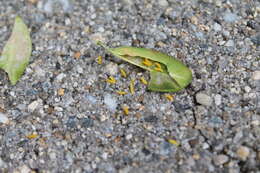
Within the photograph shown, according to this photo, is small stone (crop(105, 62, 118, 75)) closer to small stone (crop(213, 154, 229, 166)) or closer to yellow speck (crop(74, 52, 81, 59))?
yellow speck (crop(74, 52, 81, 59))

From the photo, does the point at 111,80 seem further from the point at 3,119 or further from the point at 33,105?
the point at 3,119

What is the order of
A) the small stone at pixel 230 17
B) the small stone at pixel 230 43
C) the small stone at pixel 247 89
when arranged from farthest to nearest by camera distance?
the small stone at pixel 230 17, the small stone at pixel 230 43, the small stone at pixel 247 89

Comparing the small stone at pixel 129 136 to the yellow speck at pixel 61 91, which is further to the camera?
the yellow speck at pixel 61 91

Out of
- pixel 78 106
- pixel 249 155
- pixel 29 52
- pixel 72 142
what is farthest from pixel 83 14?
pixel 249 155

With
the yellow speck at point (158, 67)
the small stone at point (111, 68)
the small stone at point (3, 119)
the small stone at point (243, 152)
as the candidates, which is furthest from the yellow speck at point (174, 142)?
the small stone at point (3, 119)

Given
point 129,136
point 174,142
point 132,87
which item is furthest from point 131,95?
point 174,142

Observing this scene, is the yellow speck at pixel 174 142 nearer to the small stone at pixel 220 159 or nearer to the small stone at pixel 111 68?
the small stone at pixel 220 159

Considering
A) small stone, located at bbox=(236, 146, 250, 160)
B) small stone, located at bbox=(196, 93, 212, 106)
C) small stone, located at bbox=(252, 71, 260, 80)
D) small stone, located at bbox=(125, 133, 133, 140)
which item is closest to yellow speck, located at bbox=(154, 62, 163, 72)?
small stone, located at bbox=(196, 93, 212, 106)
